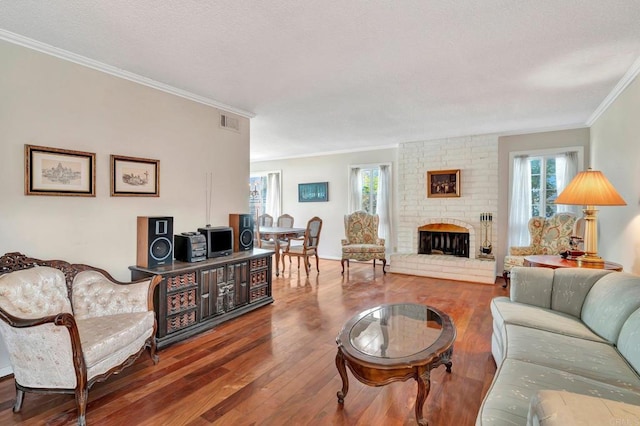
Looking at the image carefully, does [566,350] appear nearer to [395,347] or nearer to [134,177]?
Answer: [395,347]

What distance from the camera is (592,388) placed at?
146cm

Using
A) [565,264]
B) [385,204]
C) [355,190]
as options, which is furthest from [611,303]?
[355,190]

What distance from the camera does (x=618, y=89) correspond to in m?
3.34

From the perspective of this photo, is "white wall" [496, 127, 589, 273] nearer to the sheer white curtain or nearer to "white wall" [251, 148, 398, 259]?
the sheer white curtain

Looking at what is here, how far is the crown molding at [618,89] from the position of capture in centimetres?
287

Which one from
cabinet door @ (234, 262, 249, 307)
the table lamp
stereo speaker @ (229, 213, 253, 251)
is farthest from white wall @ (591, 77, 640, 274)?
stereo speaker @ (229, 213, 253, 251)

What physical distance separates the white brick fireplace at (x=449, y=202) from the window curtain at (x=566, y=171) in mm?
901

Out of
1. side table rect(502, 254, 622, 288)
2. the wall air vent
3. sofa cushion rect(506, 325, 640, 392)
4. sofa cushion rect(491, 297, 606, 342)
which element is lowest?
sofa cushion rect(506, 325, 640, 392)

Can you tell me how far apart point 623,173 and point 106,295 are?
16.6ft

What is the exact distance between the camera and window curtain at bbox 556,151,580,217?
5020 mm

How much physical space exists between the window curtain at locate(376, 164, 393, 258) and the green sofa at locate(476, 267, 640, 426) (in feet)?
13.1

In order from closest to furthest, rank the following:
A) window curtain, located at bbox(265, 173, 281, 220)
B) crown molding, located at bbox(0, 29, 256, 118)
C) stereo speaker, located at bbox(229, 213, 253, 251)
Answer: crown molding, located at bbox(0, 29, 256, 118) < stereo speaker, located at bbox(229, 213, 253, 251) < window curtain, located at bbox(265, 173, 281, 220)

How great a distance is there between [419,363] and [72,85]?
339 centimetres

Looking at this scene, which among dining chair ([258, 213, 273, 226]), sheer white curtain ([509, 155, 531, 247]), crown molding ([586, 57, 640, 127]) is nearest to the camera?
crown molding ([586, 57, 640, 127])
